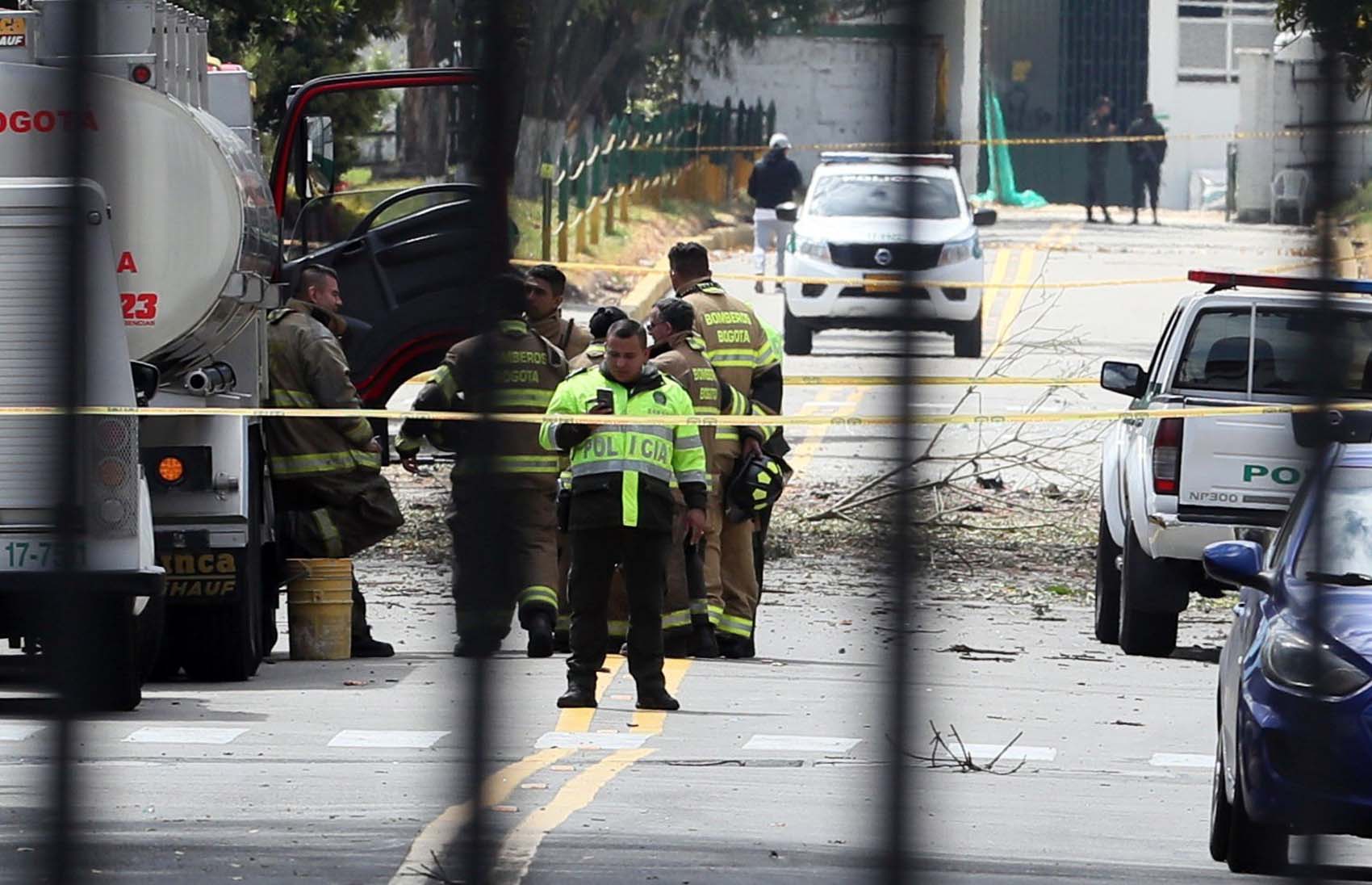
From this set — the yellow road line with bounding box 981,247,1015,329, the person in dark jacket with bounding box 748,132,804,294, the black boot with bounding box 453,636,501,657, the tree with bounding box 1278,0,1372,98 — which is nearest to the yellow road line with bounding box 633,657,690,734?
the black boot with bounding box 453,636,501,657

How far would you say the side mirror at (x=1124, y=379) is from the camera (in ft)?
33.7

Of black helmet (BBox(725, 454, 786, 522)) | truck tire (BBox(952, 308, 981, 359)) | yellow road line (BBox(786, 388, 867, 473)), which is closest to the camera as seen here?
black helmet (BBox(725, 454, 786, 522))

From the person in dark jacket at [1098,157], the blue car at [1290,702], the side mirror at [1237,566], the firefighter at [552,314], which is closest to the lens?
the blue car at [1290,702]

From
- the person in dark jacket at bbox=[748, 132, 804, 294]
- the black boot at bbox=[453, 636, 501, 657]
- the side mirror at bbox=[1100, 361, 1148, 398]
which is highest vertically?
the person in dark jacket at bbox=[748, 132, 804, 294]

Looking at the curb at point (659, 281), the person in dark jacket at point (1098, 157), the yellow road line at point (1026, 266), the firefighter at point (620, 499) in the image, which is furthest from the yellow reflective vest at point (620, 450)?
the person in dark jacket at point (1098, 157)

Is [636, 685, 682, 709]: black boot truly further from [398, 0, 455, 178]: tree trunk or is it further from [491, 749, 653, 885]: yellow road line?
[398, 0, 455, 178]: tree trunk

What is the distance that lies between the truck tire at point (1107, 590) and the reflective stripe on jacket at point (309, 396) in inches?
126

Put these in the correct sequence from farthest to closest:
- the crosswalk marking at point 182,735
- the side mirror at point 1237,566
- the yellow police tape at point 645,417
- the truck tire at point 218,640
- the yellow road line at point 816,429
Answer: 1. the yellow road line at point 816,429
2. the truck tire at point 218,640
3. the crosswalk marking at point 182,735
4. the yellow police tape at point 645,417
5. the side mirror at point 1237,566

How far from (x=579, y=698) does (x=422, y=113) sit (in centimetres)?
1705

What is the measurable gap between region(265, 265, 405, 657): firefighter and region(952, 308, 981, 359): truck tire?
15.8ft

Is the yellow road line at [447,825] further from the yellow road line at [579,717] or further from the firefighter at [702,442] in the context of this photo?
the firefighter at [702,442]

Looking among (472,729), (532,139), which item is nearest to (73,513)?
(472,729)

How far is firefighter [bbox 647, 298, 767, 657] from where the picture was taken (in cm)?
966

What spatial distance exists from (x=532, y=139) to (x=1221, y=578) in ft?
50.4
